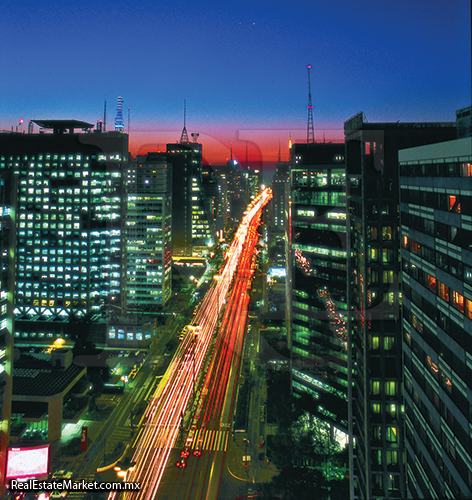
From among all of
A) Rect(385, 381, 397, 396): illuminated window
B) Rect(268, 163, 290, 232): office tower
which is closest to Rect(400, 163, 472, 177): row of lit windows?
Rect(385, 381, 397, 396): illuminated window

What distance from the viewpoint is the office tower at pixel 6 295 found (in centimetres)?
1881

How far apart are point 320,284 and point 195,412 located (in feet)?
39.9

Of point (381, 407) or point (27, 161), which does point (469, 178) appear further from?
point (27, 161)

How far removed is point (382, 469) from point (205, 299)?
35.4 meters

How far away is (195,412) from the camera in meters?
28.0

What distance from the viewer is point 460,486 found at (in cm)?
991

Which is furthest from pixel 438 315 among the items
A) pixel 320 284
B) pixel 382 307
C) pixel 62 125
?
pixel 62 125

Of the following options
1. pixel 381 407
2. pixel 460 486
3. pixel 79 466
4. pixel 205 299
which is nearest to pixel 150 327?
pixel 205 299

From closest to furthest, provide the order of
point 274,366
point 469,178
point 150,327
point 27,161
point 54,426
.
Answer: point 469,178 < point 54,426 < point 274,366 < point 150,327 < point 27,161

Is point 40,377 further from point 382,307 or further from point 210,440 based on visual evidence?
point 382,307

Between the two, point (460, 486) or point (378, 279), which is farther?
point (378, 279)

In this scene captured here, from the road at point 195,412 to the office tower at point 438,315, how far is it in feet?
41.0

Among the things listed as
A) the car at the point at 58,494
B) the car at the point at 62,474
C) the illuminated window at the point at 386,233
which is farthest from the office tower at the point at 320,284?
the car at the point at 58,494

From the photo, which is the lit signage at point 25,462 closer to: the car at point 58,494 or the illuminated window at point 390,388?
the car at point 58,494
